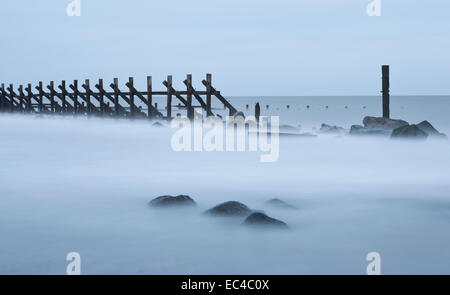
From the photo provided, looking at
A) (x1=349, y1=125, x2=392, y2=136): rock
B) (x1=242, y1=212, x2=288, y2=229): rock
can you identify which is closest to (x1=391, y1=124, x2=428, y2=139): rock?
(x1=349, y1=125, x2=392, y2=136): rock

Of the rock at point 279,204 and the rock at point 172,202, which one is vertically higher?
the rock at point 172,202

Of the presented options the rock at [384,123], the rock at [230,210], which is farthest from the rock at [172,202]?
the rock at [384,123]

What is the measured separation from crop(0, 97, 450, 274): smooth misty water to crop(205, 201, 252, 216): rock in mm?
151

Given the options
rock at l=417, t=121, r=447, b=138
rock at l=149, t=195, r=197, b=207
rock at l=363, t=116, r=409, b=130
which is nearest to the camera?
rock at l=149, t=195, r=197, b=207

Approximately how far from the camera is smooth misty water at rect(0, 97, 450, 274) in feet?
14.9

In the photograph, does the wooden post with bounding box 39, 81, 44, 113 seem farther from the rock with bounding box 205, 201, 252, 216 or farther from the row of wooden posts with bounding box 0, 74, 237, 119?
the rock with bounding box 205, 201, 252, 216

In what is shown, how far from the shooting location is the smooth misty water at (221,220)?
4.55m

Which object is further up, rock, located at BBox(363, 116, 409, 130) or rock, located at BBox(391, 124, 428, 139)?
rock, located at BBox(363, 116, 409, 130)

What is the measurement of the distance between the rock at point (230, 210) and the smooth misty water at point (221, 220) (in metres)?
0.15

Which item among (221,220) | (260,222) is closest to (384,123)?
→ (221,220)

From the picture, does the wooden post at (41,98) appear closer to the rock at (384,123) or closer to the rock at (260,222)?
the rock at (384,123)

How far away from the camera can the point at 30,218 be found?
6.11 meters

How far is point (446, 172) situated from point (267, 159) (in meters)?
3.42

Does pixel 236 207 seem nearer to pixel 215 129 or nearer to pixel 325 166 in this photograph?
pixel 325 166
